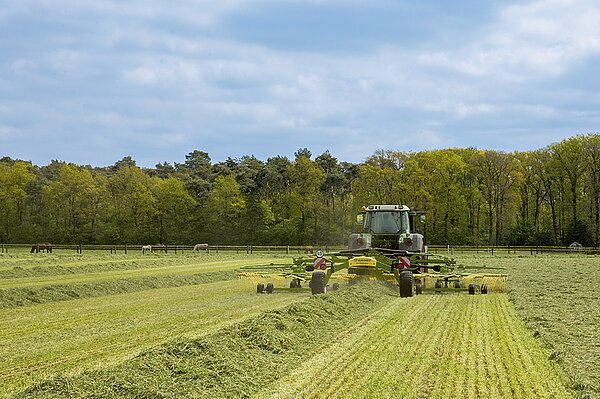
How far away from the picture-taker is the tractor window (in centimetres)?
1856

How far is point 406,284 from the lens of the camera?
43.6ft

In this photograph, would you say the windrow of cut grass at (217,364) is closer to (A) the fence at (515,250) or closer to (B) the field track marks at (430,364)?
(B) the field track marks at (430,364)

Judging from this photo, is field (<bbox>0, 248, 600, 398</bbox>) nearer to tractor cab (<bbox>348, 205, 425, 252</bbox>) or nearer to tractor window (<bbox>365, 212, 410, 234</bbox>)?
tractor cab (<bbox>348, 205, 425, 252</bbox>)

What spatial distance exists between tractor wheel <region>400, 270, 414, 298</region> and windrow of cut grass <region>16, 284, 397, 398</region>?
14.1 ft

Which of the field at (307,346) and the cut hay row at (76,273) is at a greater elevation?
the field at (307,346)

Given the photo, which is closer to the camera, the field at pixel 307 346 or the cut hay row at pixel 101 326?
the field at pixel 307 346

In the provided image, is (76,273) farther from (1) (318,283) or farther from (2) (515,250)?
(2) (515,250)

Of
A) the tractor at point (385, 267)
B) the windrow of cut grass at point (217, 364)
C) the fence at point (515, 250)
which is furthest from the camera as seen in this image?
the fence at point (515, 250)

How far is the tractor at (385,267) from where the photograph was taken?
45.5ft

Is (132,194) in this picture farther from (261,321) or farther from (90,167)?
(261,321)

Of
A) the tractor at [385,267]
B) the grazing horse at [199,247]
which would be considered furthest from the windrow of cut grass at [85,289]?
the grazing horse at [199,247]

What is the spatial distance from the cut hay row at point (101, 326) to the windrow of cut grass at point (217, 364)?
0.93 m

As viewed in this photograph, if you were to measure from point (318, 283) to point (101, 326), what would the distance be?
5475mm

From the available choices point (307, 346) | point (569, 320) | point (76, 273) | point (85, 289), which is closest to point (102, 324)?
point (307, 346)
